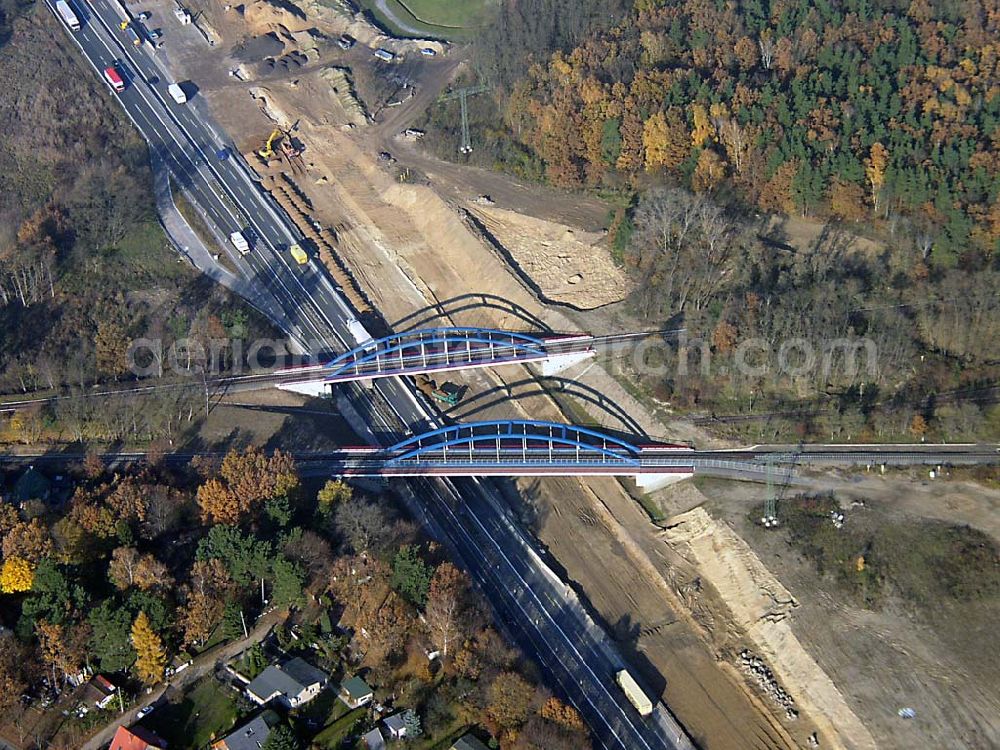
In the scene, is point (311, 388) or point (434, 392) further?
point (434, 392)

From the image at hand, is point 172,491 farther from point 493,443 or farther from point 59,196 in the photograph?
point 59,196

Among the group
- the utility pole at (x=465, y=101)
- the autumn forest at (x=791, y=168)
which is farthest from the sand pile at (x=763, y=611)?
the utility pole at (x=465, y=101)

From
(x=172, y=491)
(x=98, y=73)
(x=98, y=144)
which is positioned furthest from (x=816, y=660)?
(x=98, y=73)

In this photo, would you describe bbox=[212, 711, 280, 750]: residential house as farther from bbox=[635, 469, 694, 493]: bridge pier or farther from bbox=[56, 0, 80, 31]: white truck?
bbox=[56, 0, 80, 31]: white truck

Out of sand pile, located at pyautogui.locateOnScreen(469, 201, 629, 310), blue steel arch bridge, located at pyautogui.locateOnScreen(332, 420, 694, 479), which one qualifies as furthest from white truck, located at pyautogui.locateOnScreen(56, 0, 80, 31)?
blue steel arch bridge, located at pyautogui.locateOnScreen(332, 420, 694, 479)

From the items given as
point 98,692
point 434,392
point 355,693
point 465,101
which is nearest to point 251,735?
point 355,693

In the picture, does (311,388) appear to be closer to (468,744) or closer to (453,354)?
(453,354)
